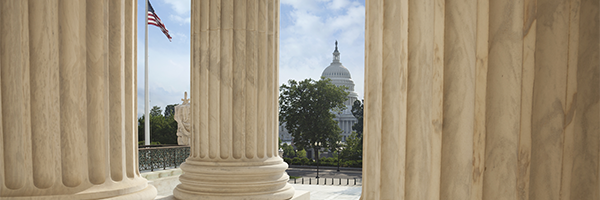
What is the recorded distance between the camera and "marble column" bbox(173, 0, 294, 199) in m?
27.2

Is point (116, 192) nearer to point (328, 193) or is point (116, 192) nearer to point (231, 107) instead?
point (231, 107)

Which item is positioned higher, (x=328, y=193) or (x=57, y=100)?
(x=57, y=100)

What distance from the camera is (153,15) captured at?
9781cm

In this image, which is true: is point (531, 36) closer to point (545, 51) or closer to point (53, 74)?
point (545, 51)

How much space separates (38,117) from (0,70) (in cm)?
221

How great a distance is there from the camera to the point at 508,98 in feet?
27.1

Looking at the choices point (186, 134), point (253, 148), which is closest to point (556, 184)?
point (253, 148)

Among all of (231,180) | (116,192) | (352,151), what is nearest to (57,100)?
(116,192)

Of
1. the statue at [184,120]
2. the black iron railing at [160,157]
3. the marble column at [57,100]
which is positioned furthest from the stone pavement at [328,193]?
the marble column at [57,100]

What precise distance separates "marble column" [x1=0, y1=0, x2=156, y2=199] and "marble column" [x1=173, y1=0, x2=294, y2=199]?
10.7m

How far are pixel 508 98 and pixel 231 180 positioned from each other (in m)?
21.3

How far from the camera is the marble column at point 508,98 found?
8.00 meters

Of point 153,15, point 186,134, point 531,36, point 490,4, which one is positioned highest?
point 153,15

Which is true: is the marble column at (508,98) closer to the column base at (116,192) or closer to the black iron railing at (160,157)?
the column base at (116,192)
